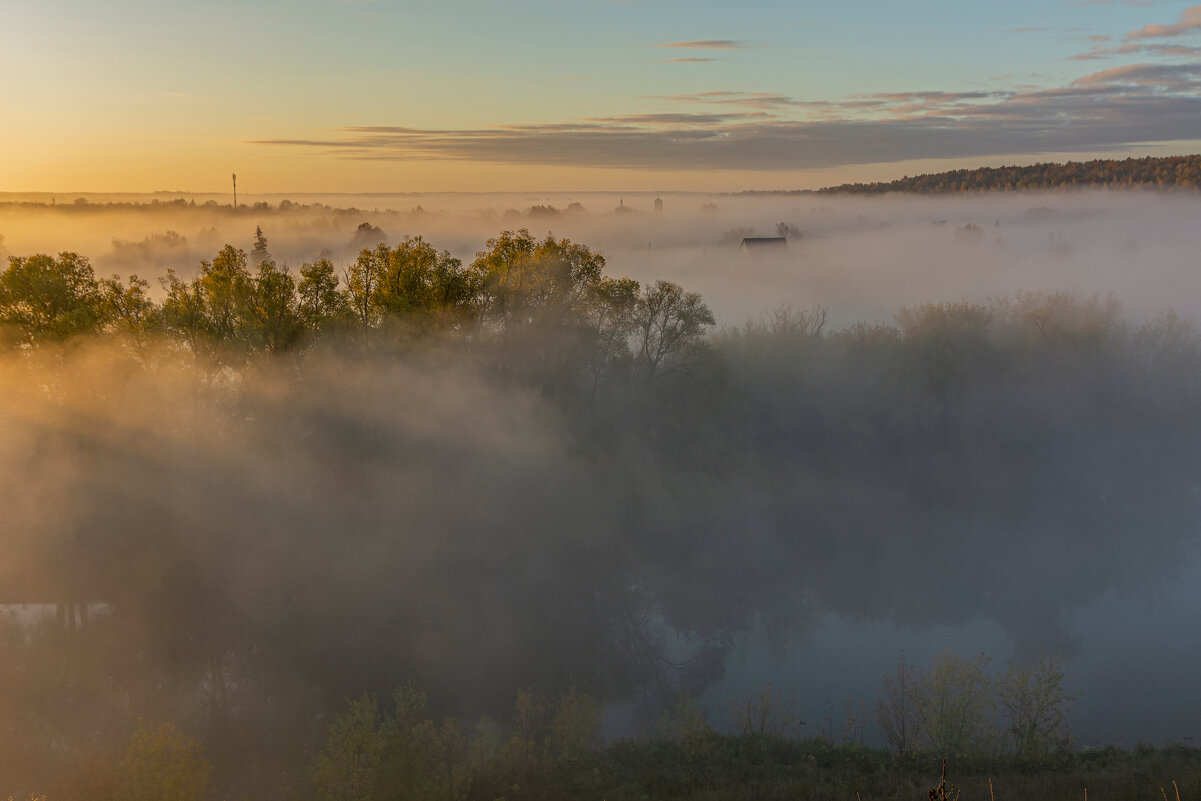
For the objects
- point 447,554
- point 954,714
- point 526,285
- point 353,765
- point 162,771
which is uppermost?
point 526,285

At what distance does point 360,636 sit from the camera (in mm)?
34438

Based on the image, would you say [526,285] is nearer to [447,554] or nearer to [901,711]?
[447,554]

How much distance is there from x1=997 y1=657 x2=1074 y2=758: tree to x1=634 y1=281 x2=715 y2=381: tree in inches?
758

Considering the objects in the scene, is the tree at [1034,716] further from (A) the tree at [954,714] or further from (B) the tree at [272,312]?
(B) the tree at [272,312]

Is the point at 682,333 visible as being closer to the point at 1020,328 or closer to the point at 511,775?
the point at 511,775

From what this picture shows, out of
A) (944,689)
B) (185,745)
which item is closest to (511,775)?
(185,745)

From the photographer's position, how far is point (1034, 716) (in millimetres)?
30062

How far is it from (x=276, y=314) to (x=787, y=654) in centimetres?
2443

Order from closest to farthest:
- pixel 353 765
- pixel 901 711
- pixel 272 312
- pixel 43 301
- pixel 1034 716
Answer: pixel 353 765, pixel 1034 716, pixel 901 711, pixel 43 301, pixel 272 312

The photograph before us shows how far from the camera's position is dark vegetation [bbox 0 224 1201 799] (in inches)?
1075

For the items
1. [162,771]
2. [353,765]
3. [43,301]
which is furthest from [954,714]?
[43,301]

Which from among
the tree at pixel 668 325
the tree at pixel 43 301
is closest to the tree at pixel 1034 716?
the tree at pixel 668 325

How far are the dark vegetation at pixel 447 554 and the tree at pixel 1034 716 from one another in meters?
0.25

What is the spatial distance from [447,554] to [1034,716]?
2208cm
